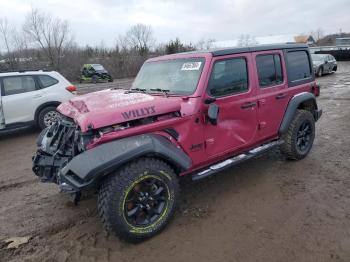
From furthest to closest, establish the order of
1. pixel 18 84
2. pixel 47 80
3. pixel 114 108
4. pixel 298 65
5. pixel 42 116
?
1. pixel 47 80
2. pixel 42 116
3. pixel 18 84
4. pixel 298 65
5. pixel 114 108

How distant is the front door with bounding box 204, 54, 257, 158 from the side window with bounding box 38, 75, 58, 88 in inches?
224

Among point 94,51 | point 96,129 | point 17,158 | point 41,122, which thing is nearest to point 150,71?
point 96,129

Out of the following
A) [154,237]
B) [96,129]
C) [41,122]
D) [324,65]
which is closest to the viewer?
[96,129]

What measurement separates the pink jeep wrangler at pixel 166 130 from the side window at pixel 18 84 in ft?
13.9

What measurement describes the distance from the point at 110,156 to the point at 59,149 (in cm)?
91

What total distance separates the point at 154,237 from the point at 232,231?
2.77 feet

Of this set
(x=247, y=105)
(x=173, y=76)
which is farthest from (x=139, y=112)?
(x=247, y=105)

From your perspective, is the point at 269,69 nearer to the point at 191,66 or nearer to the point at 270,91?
the point at 270,91

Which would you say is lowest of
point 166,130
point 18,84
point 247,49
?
point 166,130

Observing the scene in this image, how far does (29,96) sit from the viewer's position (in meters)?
7.72

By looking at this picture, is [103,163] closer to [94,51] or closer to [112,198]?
[112,198]

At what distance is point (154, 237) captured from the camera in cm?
338

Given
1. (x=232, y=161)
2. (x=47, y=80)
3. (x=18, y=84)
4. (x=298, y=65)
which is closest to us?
(x=232, y=161)

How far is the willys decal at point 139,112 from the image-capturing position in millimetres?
3216
